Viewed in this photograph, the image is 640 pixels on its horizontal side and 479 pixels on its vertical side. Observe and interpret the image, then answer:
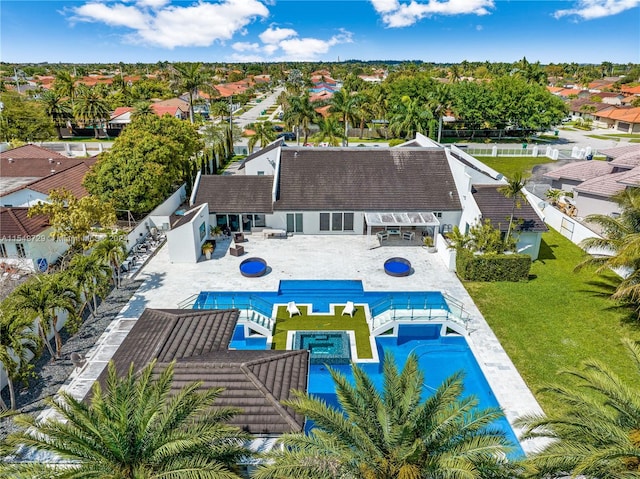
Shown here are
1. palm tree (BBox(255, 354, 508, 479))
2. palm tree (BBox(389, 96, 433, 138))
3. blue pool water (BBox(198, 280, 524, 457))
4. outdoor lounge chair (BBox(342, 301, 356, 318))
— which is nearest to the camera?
palm tree (BBox(255, 354, 508, 479))

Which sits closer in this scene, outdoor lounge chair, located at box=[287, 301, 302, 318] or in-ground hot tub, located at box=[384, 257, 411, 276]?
outdoor lounge chair, located at box=[287, 301, 302, 318]

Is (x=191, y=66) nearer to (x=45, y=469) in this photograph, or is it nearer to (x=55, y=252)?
(x=55, y=252)

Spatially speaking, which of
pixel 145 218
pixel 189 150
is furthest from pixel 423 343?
pixel 189 150

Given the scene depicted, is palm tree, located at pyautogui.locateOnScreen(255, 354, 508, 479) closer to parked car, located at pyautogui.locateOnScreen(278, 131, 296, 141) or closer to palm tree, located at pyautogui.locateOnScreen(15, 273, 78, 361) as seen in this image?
palm tree, located at pyautogui.locateOnScreen(15, 273, 78, 361)

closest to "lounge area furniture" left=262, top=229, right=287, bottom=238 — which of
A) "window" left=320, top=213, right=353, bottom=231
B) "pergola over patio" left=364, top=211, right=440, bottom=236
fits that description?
"window" left=320, top=213, right=353, bottom=231

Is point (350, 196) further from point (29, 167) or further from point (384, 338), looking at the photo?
point (29, 167)

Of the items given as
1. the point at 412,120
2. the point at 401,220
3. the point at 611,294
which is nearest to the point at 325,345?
the point at 401,220
